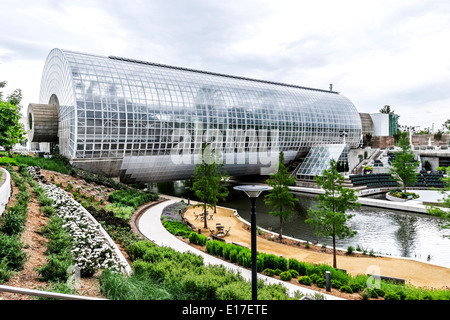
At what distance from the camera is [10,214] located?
1093 centimetres

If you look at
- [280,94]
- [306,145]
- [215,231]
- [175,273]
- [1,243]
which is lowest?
[215,231]

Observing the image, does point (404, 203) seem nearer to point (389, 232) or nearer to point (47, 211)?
point (389, 232)

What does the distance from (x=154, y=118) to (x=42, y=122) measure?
14.4 metres

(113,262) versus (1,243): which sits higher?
(1,243)

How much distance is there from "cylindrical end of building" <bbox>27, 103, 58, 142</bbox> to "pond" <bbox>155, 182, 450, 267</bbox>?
2617 centimetres

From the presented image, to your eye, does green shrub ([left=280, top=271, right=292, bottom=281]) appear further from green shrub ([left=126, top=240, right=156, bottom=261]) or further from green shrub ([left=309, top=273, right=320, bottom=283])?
green shrub ([left=126, top=240, right=156, bottom=261])

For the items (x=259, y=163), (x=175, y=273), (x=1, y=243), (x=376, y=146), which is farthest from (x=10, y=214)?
(x=376, y=146)

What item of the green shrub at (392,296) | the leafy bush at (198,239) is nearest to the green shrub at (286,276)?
the green shrub at (392,296)

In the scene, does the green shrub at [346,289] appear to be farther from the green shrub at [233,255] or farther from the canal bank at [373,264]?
the green shrub at [233,255]

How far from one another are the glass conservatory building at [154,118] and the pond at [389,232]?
10.2 metres

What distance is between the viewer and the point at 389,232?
23594 mm

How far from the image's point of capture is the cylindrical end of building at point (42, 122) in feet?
126
